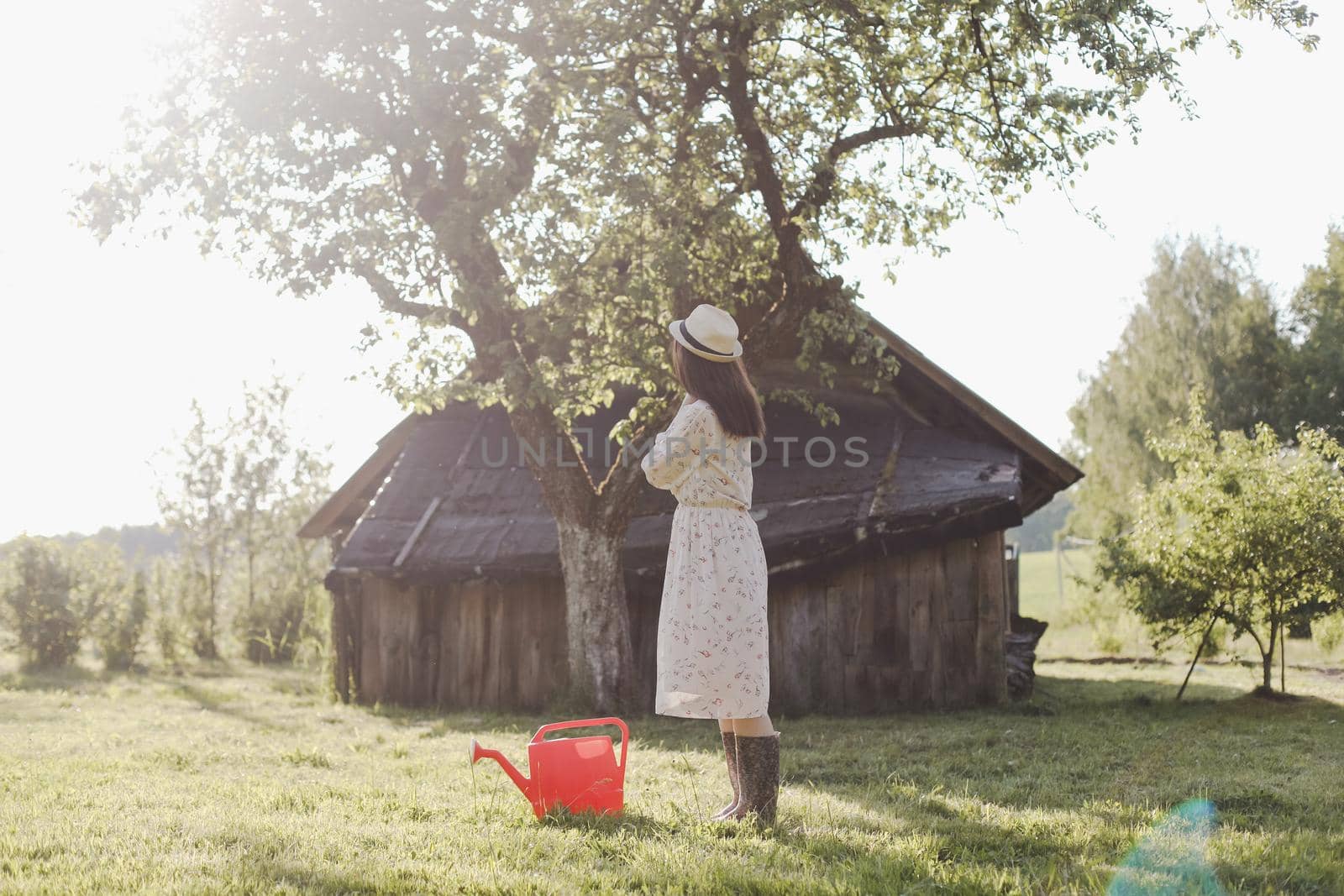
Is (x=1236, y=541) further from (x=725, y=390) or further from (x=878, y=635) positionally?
(x=725, y=390)

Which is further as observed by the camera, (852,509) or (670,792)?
(852,509)

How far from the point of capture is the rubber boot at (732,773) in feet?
15.5

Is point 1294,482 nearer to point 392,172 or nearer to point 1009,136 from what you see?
point 1009,136

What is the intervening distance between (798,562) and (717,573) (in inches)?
225

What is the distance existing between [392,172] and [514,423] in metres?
2.44

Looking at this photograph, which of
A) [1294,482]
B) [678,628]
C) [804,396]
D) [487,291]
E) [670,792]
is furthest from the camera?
[804,396]

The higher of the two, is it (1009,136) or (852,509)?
(1009,136)

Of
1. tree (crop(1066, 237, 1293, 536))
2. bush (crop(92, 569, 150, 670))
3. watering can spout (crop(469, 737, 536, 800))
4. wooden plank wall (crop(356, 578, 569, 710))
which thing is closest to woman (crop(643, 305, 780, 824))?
watering can spout (crop(469, 737, 536, 800))

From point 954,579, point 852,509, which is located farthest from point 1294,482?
point 852,509

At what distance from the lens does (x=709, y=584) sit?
4.65 metres

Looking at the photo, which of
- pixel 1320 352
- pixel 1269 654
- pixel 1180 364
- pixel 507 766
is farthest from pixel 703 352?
pixel 1320 352

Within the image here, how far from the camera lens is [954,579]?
34.6 ft

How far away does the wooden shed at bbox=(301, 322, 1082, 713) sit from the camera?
10.4 m

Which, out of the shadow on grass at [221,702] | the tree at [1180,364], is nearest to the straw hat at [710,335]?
the shadow on grass at [221,702]
